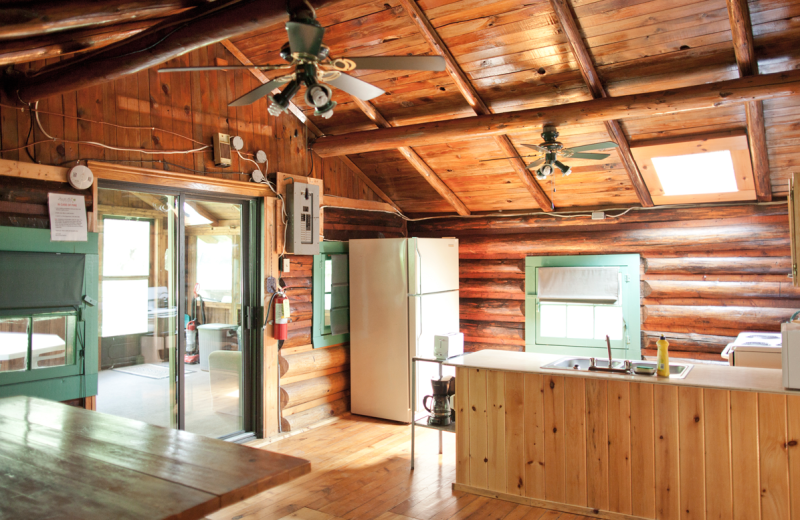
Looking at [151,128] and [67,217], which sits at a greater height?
[151,128]

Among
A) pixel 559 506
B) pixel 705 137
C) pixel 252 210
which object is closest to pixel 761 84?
pixel 705 137

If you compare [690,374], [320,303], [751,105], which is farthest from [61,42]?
[751,105]

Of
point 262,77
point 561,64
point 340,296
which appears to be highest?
point 262,77

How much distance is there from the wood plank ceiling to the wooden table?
114 inches

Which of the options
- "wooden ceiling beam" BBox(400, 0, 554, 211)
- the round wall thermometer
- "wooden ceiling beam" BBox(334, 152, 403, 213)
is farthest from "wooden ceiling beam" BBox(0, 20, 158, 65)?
"wooden ceiling beam" BBox(334, 152, 403, 213)

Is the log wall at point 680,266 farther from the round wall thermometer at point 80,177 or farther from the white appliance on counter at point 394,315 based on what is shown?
the round wall thermometer at point 80,177

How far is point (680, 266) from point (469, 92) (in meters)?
2.61

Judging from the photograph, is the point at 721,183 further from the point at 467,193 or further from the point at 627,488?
the point at 627,488

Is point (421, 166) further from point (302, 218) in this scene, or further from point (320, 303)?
point (320, 303)

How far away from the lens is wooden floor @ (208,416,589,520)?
347cm

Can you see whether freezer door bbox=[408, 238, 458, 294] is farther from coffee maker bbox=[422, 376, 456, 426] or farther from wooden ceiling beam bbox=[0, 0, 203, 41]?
wooden ceiling beam bbox=[0, 0, 203, 41]

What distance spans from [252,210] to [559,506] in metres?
3.24

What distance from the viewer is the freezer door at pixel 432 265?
17.5ft

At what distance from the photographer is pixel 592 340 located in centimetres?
574
